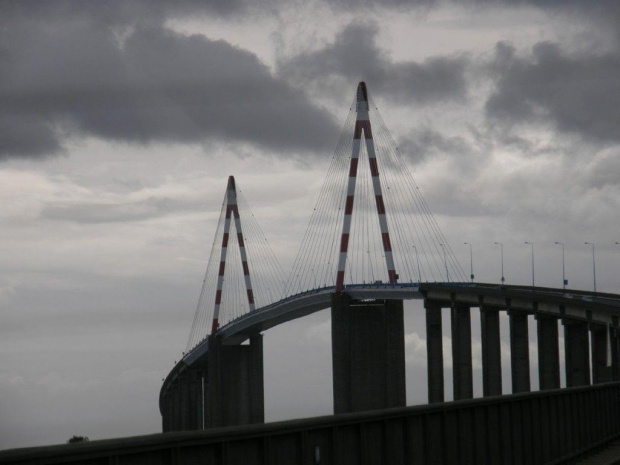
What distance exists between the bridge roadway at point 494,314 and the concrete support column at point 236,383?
1381 cm

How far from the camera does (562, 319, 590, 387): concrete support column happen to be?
85.0m

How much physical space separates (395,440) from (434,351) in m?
93.6

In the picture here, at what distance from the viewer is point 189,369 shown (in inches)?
6811

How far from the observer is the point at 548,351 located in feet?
301

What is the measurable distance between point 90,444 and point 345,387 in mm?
100391

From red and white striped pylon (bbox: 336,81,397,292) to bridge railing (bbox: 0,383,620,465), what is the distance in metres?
86.6

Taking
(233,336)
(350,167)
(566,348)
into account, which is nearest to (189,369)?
(233,336)

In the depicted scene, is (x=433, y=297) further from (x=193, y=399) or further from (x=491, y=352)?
(x=193, y=399)

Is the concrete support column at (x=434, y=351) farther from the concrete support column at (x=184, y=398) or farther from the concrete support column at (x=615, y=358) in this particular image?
the concrete support column at (x=184, y=398)

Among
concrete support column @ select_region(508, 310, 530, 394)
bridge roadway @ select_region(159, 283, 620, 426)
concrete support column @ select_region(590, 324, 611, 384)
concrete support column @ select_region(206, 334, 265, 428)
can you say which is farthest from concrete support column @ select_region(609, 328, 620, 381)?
concrete support column @ select_region(206, 334, 265, 428)

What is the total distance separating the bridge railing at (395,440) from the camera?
10078 millimetres

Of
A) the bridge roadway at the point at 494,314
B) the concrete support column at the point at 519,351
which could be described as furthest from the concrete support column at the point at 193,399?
the concrete support column at the point at 519,351

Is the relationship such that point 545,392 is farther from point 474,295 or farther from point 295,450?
point 474,295

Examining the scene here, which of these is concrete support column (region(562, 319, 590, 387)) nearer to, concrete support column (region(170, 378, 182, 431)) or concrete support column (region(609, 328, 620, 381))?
concrete support column (region(609, 328, 620, 381))
